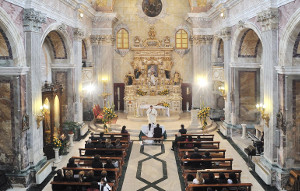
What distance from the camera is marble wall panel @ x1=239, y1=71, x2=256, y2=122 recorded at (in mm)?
17553

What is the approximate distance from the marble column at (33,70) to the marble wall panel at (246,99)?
11588 mm

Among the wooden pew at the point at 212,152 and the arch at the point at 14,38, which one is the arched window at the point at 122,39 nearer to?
the wooden pew at the point at 212,152

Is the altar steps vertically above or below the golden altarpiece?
below

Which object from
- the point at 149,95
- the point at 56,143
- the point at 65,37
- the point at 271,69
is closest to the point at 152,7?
the point at 149,95

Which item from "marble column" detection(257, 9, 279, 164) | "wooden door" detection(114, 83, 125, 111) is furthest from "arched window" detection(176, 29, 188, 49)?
"marble column" detection(257, 9, 279, 164)

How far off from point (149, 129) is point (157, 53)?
10.1 meters

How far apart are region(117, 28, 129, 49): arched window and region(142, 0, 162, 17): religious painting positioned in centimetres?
261

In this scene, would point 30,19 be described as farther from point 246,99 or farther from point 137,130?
point 246,99

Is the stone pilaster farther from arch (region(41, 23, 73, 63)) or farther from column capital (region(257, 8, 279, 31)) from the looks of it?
arch (region(41, 23, 73, 63))

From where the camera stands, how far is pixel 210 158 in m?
11.8

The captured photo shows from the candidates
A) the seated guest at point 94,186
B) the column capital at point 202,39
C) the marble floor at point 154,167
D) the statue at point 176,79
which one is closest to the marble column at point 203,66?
the column capital at point 202,39

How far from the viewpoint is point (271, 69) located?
11766 millimetres

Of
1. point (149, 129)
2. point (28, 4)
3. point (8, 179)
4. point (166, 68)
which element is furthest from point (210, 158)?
point (166, 68)

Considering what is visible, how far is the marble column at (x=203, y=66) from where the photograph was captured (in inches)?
944
